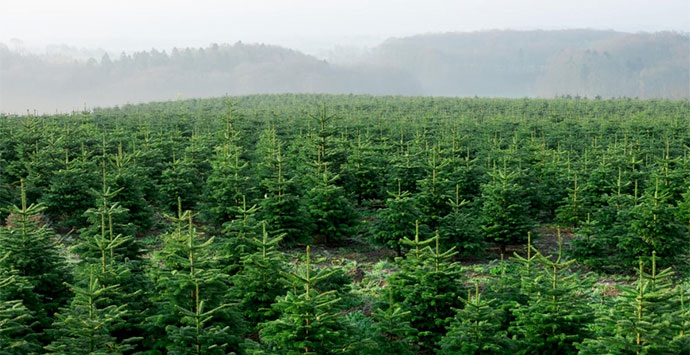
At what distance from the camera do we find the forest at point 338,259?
26.7 feet

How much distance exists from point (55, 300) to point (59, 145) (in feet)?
53.1

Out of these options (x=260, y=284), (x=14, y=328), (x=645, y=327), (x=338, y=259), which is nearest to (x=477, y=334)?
(x=645, y=327)

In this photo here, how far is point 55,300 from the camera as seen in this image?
397 inches

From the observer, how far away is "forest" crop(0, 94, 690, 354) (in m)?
8.13

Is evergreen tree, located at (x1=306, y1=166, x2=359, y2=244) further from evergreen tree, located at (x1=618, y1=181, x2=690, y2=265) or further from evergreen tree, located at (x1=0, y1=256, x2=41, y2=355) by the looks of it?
evergreen tree, located at (x1=0, y1=256, x2=41, y2=355)

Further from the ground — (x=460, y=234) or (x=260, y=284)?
(x=260, y=284)

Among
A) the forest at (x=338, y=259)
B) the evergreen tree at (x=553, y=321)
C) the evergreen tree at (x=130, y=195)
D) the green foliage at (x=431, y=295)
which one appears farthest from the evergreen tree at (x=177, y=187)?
the evergreen tree at (x=553, y=321)

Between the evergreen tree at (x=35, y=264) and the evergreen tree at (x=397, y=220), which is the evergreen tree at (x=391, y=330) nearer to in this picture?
the evergreen tree at (x=35, y=264)

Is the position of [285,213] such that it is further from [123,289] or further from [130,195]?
A: [123,289]

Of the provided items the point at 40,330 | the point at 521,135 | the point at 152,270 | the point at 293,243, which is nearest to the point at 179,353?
the point at 152,270

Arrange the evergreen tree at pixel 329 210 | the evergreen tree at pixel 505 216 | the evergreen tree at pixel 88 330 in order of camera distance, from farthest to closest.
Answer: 1. the evergreen tree at pixel 329 210
2. the evergreen tree at pixel 505 216
3. the evergreen tree at pixel 88 330

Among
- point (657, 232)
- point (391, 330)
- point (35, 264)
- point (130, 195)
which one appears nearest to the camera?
point (391, 330)

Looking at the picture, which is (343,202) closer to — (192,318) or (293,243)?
(293,243)

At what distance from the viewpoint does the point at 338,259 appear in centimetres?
1667
